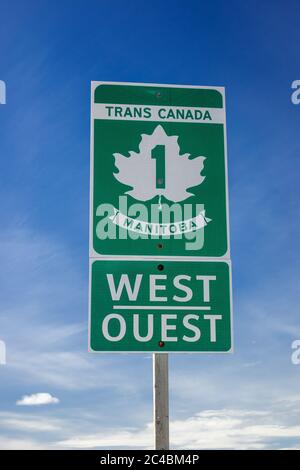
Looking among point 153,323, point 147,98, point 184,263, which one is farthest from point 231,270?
point 147,98

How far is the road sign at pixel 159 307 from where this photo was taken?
6328 millimetres

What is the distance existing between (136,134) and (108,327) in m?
1.85

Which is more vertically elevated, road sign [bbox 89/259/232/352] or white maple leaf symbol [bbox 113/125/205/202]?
white maple leaf symbol [bbox 113/125/205/202]

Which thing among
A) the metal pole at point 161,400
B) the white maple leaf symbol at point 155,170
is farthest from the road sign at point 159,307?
the white maple leaf symbol at point 155,170

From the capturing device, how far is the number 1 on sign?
21.9 ft

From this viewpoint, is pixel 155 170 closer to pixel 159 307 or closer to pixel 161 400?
pixel 159 307

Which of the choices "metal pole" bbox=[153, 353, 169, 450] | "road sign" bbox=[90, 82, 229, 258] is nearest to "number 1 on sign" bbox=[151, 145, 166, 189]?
"road sign" bbox=[90, 82, 229, 258]

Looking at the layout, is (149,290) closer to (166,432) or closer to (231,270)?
(231,270)

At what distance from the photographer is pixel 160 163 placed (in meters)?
6.71

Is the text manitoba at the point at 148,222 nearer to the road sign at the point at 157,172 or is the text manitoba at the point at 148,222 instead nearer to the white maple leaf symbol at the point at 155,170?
the road sign at the point at 157,172

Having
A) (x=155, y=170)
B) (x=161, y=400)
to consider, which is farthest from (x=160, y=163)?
(x=161, y=400)

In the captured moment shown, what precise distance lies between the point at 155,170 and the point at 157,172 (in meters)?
0.03

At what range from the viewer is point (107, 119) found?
6.82 m

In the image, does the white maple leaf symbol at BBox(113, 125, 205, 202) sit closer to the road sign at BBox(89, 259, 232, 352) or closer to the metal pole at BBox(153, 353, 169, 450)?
the road sign at BBox(89, 259, 232, 352)
